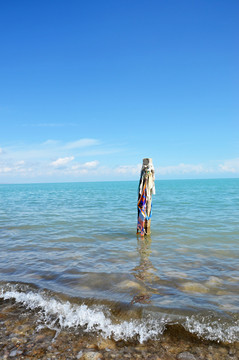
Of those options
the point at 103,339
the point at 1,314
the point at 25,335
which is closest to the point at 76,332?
the point at 103,339

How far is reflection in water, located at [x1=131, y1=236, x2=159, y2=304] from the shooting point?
17.7ft

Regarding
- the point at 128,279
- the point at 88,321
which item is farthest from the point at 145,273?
the point at 88,321

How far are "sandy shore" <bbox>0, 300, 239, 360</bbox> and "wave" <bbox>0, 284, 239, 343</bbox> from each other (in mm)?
142

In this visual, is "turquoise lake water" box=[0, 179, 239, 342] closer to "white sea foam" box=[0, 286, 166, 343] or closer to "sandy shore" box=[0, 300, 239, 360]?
"white sea foam" box=[0, 286, 166, 343]

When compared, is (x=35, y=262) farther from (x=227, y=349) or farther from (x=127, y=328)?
(x=227, y=349)

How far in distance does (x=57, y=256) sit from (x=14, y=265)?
1554 millimetres

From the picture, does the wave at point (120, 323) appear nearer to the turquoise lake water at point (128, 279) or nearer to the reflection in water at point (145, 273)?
the turquoise lake water at point (128, 279)

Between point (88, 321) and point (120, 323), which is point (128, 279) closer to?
point (120, 323)

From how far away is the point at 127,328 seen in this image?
4.23m

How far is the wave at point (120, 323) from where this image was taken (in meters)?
4.06

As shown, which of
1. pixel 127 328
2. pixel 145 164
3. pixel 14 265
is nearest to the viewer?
pixel 127 328

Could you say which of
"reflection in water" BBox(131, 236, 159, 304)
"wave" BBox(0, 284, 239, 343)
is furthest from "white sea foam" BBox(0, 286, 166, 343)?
"reflection in water" BBox(131, 236, 159, 304)

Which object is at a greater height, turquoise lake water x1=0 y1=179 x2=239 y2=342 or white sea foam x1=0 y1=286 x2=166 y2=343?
white sea foam x1=0 y1=286 x2=166 y2=343

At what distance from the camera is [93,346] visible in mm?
3750
